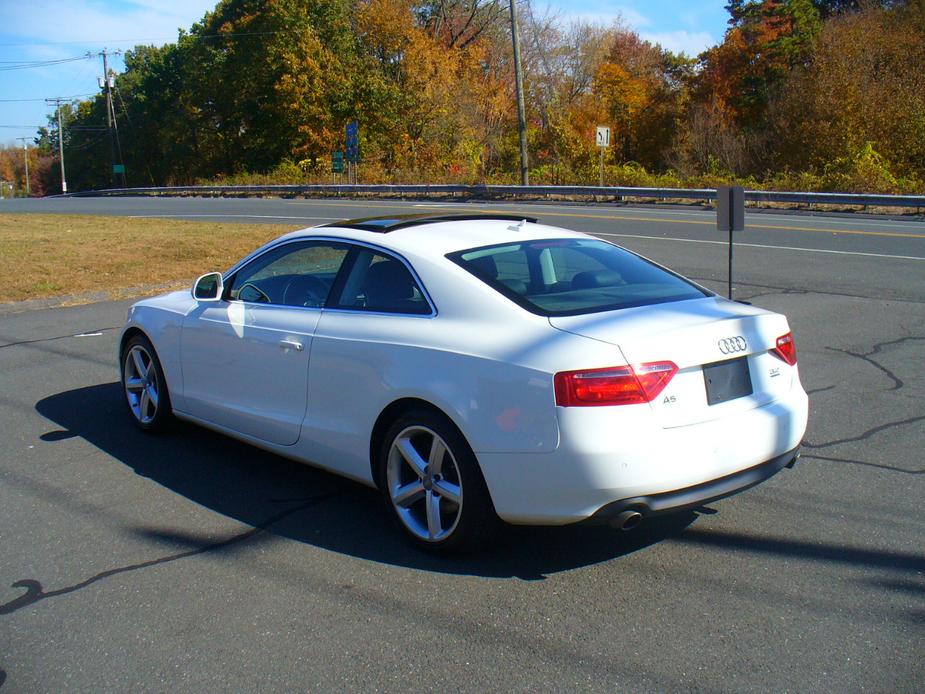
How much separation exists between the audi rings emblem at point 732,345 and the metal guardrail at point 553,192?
2237 cm

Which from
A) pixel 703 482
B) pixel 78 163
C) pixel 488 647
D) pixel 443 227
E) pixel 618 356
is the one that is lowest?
pixel 488 647

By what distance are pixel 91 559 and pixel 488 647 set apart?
2.11 meters

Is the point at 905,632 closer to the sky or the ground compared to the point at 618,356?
closer to the ground

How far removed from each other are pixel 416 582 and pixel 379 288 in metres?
1.56

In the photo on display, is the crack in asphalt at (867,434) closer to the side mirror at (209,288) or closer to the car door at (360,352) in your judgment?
the car door at (360,352)

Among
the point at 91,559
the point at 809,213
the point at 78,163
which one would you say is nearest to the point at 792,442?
the point at 91,559

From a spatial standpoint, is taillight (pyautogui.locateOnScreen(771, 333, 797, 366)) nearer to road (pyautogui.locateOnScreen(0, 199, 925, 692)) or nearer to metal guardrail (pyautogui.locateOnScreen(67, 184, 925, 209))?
road (pyautogui.locateOnScreen(0, 199, 925, 692))

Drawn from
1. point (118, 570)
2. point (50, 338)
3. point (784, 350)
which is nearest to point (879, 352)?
point (784, 350)

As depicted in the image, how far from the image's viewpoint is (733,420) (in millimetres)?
3998

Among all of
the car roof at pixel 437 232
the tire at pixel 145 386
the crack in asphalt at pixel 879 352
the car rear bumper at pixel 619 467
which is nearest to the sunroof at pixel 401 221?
the car roof at pixel 437 232

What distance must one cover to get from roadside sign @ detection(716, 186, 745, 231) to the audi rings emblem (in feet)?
16.1

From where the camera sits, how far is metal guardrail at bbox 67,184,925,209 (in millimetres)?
24703

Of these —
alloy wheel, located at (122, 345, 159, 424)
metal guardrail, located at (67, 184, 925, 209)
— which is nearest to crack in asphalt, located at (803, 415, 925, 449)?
alloy wheel, located at (122, 345, 159, 424)

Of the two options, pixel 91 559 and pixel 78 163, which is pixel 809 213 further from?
pixel 78 163
